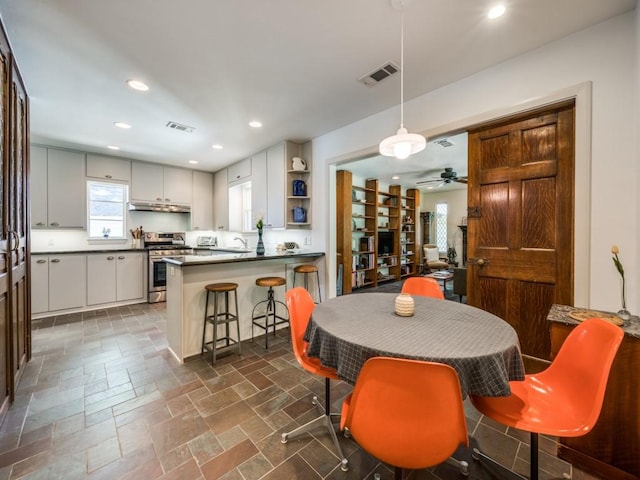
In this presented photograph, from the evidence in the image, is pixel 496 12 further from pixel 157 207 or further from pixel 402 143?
pixel 157 207

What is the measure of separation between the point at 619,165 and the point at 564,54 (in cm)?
91

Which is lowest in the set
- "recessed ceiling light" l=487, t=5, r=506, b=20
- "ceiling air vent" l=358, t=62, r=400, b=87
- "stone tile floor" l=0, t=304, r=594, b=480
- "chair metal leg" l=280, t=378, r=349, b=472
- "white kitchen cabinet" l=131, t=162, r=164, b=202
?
"stone tile floor" l=0, t=304, r=594, b=480

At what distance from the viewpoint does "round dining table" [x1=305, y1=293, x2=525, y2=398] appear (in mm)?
1015

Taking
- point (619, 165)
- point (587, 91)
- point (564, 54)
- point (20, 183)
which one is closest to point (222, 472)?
point (20, 183)

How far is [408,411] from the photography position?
0.86 m

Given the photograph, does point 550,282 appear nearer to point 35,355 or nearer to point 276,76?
point 276,76

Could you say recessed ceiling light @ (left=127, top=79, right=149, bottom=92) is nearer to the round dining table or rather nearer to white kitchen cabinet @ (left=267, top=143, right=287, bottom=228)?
white kitchen cabinet @ (left=267, top=143, right=287, bottom=228)

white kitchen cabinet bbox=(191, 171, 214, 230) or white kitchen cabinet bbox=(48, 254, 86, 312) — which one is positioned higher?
white kitchen cabinet bbox=(191, 171, 214, 230)

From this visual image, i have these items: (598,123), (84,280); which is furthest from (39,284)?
(598,123)

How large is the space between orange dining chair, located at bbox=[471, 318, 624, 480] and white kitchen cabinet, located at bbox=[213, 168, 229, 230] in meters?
5.31

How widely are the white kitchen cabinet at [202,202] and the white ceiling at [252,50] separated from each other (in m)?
2.52

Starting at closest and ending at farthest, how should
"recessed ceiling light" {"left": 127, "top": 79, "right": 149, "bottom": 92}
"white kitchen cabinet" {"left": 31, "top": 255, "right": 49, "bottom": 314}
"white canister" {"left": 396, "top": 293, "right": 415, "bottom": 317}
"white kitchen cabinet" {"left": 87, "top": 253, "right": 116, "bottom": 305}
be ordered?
"white canister" {"left": 396, "top": 293, "right": 415, "bottom": 317} → "recessed ceiling light" {"left": 127, "top": 79, "right": 149, "bottom": 92} → "white kitchen cabinet" {"left": 31, "top": 255, "right": 49, "bottom": 314} → "white kitchen cabinet" {"left": 87, "top": 253, "right": 116, "bottom": 305}

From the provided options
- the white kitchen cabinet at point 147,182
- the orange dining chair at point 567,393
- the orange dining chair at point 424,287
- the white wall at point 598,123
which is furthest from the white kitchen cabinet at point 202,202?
the orange dining chair at point 567,393

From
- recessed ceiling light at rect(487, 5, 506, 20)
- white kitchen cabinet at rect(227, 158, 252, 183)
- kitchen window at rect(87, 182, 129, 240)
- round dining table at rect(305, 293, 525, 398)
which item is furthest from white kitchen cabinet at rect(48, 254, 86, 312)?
recessed ceiling light at rect(487, 5, 506, 20)
